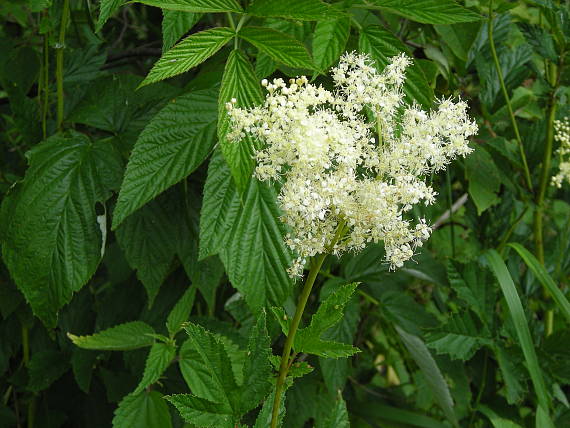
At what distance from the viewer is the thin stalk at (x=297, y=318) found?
2.26ft

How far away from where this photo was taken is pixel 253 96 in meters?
0.81

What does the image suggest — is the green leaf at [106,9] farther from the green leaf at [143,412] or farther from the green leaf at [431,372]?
the green leaf at [431,372]

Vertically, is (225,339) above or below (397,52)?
below

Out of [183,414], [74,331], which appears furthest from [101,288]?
[183,414]

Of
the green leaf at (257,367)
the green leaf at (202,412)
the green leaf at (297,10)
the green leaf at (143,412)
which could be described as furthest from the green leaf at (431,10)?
the green leaf at (143,412)

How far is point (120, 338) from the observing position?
1065 mm

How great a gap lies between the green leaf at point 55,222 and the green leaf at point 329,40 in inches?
16.8

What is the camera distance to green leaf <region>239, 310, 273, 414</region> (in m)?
0.73

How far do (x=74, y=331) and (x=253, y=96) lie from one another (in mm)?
844

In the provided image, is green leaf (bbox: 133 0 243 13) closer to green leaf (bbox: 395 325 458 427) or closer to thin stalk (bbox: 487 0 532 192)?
thin stalk (bbox: 487 0 532 192)

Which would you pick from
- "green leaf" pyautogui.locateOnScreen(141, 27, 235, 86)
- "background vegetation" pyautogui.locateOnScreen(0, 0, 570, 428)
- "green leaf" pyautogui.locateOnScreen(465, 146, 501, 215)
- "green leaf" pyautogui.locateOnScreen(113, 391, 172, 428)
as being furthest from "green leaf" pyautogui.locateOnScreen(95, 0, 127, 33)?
"green leaf" pyautogui.locateOnScreen(465, 146, 501, 215)

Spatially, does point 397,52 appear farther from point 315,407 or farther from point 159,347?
point 315,407

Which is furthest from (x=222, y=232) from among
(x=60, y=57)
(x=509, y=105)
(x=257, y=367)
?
(x=509, y=105)

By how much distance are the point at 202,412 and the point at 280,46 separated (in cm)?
48
